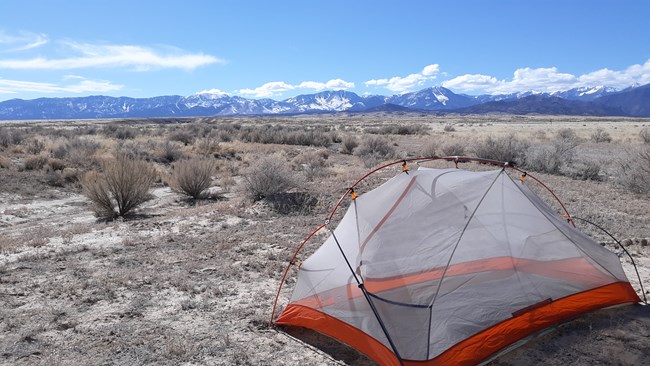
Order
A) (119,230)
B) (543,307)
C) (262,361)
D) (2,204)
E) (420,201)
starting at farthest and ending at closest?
(2,204), (119,230), (420,201), (543,307), (262,361)

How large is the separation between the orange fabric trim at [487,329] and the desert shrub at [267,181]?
715 centimetres

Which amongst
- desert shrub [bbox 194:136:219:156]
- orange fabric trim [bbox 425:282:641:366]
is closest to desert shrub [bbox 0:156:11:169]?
desert shrub [bbox 194:136:219:156]

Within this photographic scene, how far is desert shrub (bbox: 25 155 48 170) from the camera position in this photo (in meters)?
19.0

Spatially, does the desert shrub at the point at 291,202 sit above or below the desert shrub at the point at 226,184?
above

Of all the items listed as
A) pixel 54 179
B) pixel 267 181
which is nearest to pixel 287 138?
pixel 54 179

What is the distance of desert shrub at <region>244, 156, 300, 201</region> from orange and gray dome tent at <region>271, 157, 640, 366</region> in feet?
22.5

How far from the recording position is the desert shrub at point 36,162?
19.0 metres

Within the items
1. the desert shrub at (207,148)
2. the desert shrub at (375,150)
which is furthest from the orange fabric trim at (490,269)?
the desert shrub at (207,148)

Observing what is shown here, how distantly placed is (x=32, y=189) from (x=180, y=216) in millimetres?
8090

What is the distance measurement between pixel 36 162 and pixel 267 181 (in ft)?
41.1

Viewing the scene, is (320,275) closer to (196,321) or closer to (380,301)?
(380,301)

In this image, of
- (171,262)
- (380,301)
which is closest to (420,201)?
(380,301)

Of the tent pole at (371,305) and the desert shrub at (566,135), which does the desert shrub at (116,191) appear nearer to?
the tent pole at (371,305)

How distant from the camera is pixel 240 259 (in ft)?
25.1
